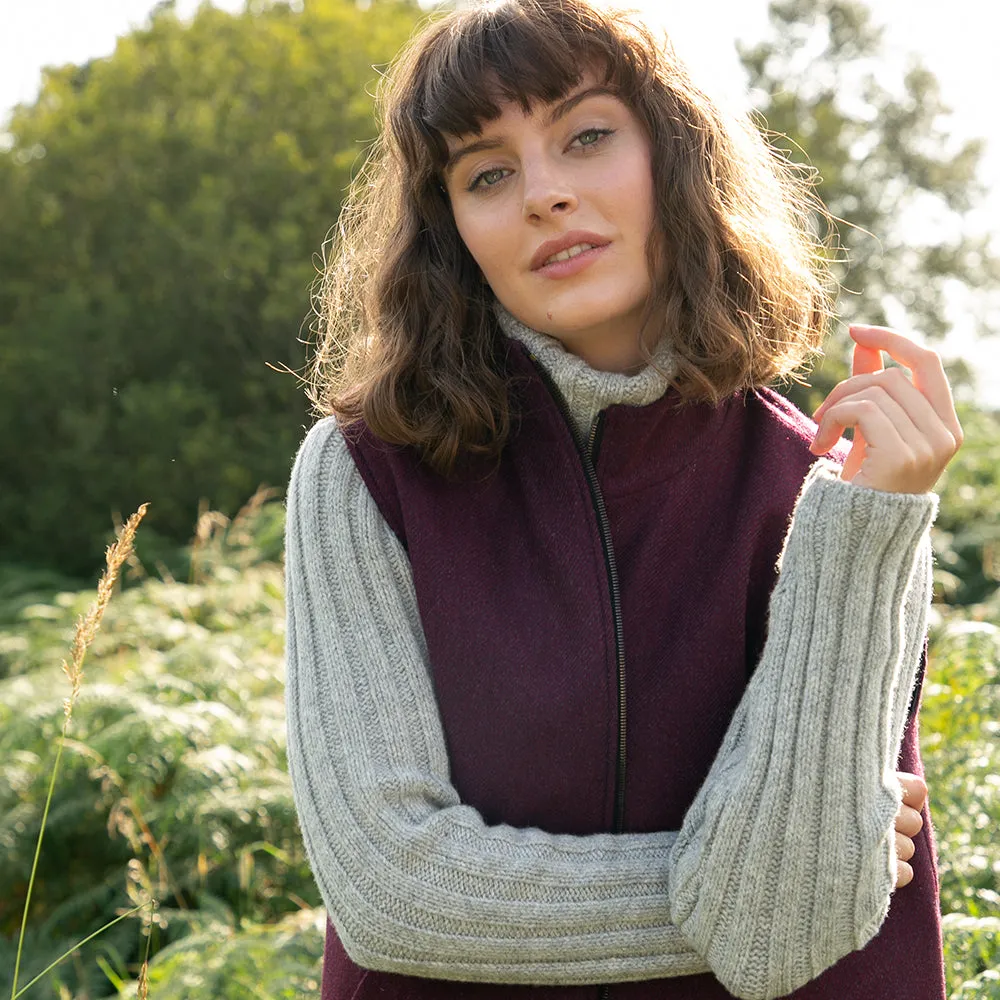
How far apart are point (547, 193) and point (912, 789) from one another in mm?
1018

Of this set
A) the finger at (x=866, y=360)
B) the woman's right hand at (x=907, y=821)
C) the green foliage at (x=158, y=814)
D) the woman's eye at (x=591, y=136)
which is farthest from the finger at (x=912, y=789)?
the green foliage at (x=158, y=814)

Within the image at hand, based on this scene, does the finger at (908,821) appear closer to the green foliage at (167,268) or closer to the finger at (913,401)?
the finger at (913,401)

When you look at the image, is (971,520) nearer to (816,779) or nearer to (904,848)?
(904,848)

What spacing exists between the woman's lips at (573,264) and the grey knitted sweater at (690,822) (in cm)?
48

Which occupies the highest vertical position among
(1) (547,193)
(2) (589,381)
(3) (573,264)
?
(1) (547,193)

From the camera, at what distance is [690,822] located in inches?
70.0

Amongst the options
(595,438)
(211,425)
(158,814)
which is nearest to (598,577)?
(595,438)

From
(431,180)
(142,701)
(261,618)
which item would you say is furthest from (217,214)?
(431,180)

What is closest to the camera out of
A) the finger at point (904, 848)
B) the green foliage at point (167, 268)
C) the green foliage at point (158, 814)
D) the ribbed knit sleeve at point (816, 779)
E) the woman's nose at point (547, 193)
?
the ribbed knit sleeve at point (816, 779)

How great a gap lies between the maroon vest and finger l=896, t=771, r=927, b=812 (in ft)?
0.27

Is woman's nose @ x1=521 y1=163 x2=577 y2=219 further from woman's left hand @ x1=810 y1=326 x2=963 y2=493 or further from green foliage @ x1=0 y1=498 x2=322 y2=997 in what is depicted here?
green foliage @ x1=0 y1=498 x2=322 y2=997

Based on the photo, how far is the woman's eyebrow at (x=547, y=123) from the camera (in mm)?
1996

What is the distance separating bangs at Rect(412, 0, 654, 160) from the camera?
1.96 meters

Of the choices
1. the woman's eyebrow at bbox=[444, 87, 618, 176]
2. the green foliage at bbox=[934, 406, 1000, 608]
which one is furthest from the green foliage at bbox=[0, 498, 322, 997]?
the green foliage at bbox=[934, 406, 1000, 608]
